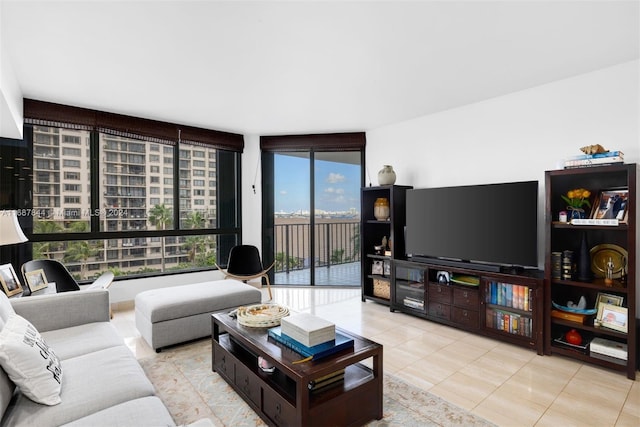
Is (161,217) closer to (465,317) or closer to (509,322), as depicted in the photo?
(465,317)

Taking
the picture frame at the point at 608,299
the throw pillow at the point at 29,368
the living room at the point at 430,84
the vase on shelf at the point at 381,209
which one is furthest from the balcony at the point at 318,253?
the throw pillow at the point at 29,368

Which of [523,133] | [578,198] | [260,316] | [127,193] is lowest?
[260,316]

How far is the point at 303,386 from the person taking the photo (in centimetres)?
167

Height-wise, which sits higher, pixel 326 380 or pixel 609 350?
pixel 326 380

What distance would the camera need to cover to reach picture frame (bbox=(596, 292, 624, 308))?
2.63m

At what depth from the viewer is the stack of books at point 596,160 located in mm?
2570

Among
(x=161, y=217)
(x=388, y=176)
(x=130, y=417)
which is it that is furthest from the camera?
(x=161, y=217)

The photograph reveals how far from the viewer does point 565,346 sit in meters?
2.83

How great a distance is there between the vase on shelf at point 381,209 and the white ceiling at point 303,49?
1201 mm

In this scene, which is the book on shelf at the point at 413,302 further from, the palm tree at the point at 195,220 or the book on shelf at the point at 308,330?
the palm tree at the point at 195,220

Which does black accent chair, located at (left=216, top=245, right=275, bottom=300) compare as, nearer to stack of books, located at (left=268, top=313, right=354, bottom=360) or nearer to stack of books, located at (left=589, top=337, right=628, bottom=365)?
stack of books, located at (left=268, top=313, right=354, bottom=360)

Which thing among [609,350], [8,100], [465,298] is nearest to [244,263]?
[465,298]

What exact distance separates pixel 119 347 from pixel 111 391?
0.61 meters

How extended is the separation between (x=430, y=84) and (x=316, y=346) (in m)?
2.64
